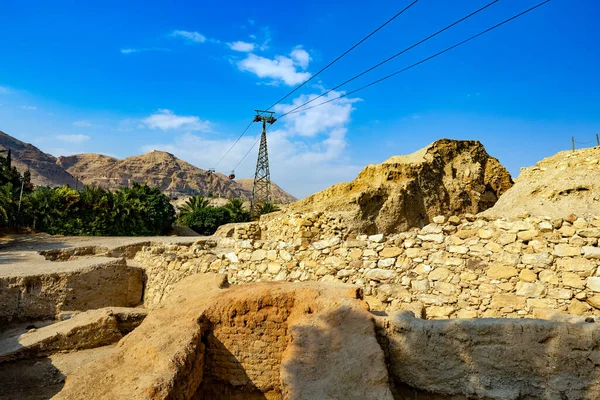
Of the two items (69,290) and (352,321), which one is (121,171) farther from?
(352,321)

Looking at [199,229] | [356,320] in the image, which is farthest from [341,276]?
[199,229]

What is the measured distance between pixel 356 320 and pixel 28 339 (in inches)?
244

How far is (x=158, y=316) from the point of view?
15.8ft

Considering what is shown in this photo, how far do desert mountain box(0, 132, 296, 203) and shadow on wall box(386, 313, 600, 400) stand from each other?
98.0 metres

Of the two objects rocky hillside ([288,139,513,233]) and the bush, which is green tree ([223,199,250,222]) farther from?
rocky hillside ([288,139,513,233])

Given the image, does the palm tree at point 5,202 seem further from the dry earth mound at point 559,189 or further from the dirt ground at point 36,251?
the dry earth mound at point 559,189

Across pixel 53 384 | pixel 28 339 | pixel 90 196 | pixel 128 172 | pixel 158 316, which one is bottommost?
pixel 53 384

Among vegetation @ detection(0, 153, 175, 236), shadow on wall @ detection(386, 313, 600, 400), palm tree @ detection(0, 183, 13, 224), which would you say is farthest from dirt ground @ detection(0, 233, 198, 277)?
shadow on wall @ detection(386, 313, 600, 400)

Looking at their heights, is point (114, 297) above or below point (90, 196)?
below

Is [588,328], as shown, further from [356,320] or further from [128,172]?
[128,172]

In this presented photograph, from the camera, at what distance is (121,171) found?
120625 millimetres

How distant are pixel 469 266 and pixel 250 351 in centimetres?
315

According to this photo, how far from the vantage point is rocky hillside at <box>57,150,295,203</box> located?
384 feet

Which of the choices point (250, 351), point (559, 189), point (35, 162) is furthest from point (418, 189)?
point (35, 162)
